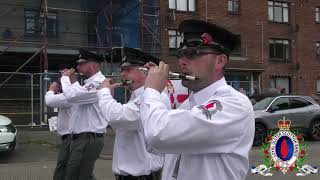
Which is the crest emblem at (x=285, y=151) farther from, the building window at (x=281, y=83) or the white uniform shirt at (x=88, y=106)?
the building window at (x=281, y=83)

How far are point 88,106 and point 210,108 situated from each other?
11.8 ft

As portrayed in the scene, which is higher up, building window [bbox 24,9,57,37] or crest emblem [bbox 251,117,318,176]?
building window [bbox 24,9,57,37]

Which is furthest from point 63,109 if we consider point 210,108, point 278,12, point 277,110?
point 278,12

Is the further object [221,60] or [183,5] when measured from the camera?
[183,5]

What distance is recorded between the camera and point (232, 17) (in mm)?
28562

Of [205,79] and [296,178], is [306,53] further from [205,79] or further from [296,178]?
[205,79]

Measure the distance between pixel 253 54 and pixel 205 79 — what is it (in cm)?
2729

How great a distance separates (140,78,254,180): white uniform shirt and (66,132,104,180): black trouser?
3240 mm

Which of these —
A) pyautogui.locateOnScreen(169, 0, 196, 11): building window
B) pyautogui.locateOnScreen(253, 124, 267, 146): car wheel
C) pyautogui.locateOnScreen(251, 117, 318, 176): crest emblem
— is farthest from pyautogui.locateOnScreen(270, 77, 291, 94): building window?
pyautogui.locateOnScreen(251, 117, 318, 176): crest emblem

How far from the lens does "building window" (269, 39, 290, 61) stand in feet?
99.8

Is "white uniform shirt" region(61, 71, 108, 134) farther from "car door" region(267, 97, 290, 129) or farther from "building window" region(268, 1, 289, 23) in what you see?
"building window" region(268, 1, 289, 23)

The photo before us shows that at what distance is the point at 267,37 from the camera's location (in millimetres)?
30109

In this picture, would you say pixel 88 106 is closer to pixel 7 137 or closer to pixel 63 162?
pixel 63 162

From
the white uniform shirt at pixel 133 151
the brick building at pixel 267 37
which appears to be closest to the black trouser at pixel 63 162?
the white uniform shirt at pixel 133 151
